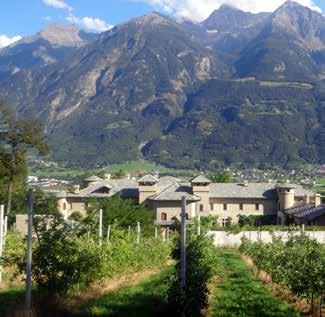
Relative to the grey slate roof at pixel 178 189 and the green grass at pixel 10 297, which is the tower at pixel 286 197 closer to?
the grey slate roof at pixel 178 189

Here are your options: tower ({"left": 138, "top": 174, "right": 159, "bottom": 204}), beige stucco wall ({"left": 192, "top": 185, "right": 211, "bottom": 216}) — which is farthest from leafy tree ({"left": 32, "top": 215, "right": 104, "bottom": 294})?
beige stucco wall ({"left": 192, "top": 185, "right": 211, "bottom": 216})

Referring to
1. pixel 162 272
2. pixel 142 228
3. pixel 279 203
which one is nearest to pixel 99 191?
pixel 279 203

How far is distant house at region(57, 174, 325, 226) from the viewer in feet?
227

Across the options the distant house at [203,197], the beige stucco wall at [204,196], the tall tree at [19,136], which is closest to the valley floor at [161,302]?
the tall tree at [19,136]

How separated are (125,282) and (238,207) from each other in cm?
5729

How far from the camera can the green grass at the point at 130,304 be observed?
49.8 feet

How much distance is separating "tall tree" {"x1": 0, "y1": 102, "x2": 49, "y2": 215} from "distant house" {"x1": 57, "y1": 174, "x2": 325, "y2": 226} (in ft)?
82.4

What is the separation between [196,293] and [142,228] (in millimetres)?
28939

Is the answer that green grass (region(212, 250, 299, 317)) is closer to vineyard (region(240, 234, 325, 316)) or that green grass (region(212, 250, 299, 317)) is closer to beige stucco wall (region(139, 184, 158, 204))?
vineyard (region(240, 234, 325, 316))

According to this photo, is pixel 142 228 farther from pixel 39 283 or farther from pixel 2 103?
pixel 39 283

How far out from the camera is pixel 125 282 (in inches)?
872

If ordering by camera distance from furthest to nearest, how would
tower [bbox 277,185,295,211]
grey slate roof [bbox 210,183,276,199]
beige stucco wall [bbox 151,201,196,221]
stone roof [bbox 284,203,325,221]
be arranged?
grey slate roof [bbox 210,183,276,199] < tower [bbox 277,185,295,211] < beige stucco wall [bbox 151,201,196,221] < stone roof [bbox 284,203,325,221]

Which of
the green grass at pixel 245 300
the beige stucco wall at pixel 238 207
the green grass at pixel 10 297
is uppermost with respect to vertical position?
the beige stucco wall at pixel 238 207

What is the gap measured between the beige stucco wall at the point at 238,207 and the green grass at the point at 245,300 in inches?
1989
